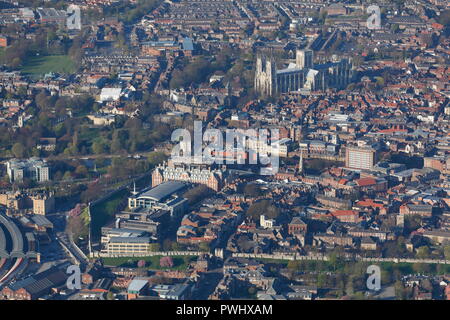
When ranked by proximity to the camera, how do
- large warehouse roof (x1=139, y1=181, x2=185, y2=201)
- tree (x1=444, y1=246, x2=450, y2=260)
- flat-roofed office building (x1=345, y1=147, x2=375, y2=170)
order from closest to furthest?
tree (x1=444, y1=246, x2=450, y2=260) < large warehouse roof (x1=139, y1=181, x2=185, y2=201) < flat-roofed office building (x1=345, y1=147, x2=375, y2=170)

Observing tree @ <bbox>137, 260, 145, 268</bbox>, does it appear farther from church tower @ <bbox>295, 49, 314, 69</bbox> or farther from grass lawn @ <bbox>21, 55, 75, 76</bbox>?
grass lawn @ <bbox>21, 55, 75, 76</bbox>

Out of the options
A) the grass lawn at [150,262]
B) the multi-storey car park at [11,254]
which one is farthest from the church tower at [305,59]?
the grass lawn at [150,262]

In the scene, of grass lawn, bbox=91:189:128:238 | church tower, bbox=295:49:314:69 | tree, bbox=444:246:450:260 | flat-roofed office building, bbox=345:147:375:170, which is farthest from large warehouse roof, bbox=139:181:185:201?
church tower, bbox=295:49:314:69

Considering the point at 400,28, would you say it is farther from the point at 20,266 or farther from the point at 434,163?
the point at 20,266

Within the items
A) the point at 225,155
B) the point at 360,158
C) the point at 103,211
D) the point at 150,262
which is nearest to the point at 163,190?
the point at 103,211

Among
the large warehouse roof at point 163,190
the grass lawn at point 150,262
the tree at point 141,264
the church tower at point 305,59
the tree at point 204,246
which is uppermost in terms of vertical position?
the church tower at point 305,59

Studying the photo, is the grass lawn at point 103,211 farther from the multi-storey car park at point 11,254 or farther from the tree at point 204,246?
the tree at point 204,246

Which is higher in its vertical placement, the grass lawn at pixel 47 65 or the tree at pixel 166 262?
the grass lawn at pixel 47 65
